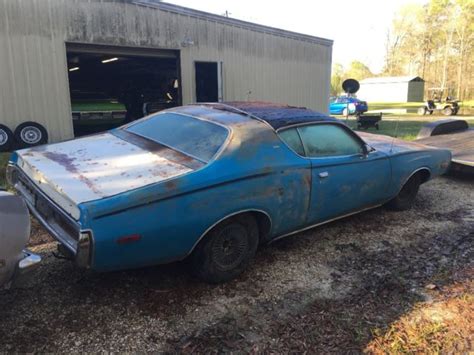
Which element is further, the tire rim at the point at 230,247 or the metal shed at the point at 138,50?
the metal shed at the point at 138,50

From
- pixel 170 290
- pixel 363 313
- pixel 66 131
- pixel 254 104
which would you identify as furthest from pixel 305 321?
pixel 66 131

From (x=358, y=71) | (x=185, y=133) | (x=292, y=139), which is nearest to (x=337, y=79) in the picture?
(x=358, y=71)

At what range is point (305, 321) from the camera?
2990mm

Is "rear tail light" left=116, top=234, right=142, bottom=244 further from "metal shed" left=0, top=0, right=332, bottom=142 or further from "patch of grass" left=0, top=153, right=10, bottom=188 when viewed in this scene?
"metal shed" left=0, top=0, right=332, bottom=142

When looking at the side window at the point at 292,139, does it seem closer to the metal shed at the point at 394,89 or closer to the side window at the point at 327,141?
the side window at the point at 327,141

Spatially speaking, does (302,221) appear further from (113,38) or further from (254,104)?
(113,38)

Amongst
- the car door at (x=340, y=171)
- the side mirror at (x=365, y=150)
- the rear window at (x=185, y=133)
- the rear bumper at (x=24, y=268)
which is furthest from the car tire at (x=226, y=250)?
the side mirror at (x=365, y=150)

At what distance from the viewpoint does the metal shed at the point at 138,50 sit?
30.8 feet

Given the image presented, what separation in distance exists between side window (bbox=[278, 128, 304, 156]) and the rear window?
57 centimetres

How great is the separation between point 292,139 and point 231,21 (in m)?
9.96

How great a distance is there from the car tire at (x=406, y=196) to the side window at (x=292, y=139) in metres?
2.04

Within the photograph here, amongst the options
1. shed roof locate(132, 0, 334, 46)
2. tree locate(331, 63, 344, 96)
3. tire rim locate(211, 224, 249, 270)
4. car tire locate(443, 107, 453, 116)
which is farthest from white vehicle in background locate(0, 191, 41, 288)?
tree locate(331, 63, 344, 96)

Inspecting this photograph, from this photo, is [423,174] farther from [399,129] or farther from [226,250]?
[399,129]

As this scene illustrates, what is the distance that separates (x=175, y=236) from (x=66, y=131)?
27.6 ft
